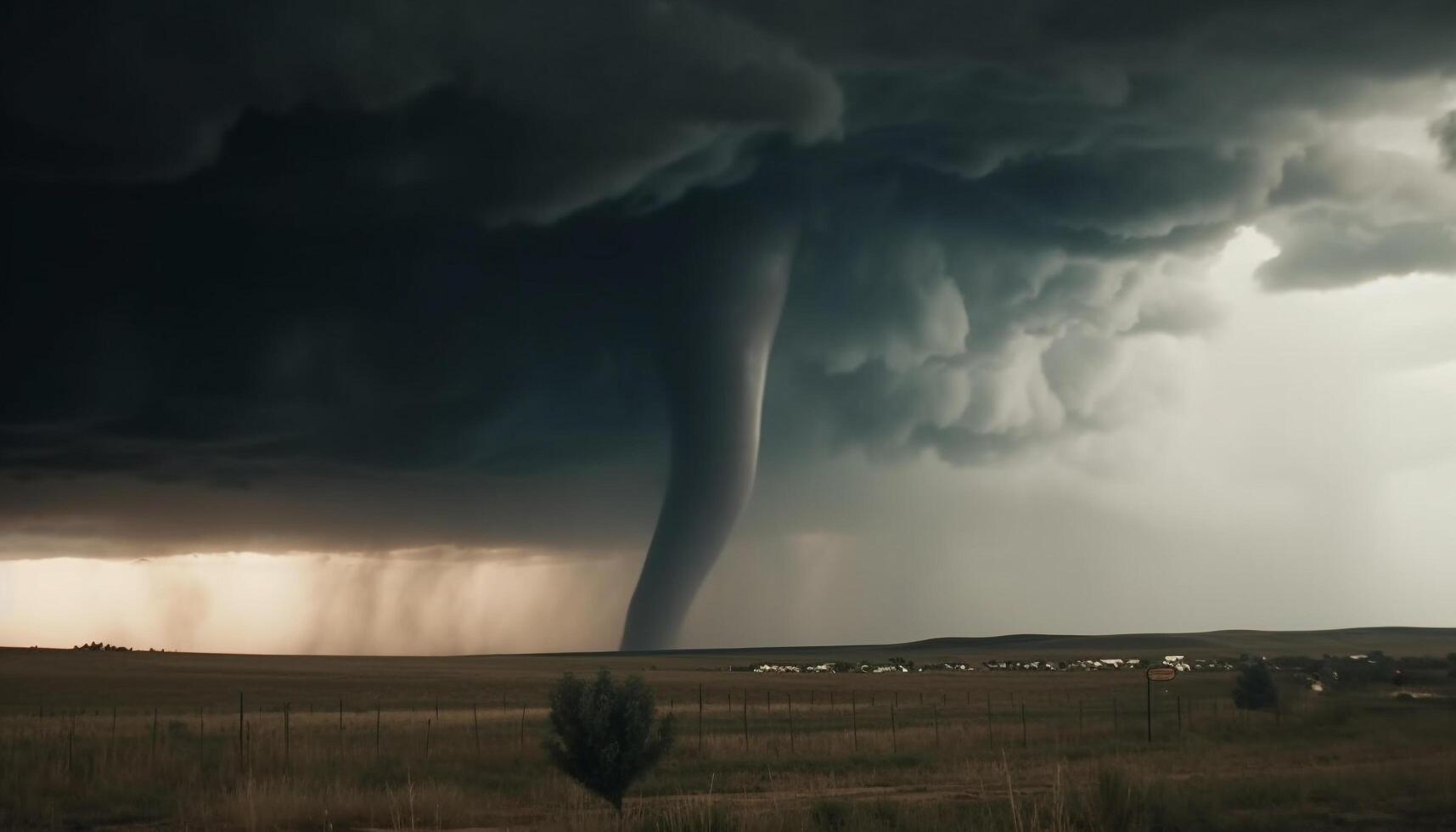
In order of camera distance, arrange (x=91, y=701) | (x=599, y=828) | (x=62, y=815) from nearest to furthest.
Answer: (x=599, y=828)
(x=62, y=815)
(x=91, y=701)

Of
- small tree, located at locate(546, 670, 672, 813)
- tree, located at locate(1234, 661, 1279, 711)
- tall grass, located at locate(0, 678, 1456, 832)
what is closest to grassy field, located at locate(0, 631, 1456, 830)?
tall grass, located at locate(0, 678, 1456, 832)

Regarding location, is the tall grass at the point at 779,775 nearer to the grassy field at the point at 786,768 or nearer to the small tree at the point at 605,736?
the grassy field at the point at 786,768

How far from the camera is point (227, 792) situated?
25781 millimetres

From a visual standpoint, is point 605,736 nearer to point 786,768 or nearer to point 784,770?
point 784,770

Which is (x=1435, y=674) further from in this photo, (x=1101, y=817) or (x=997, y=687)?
(x=1101, y=817)

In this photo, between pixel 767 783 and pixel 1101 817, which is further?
pixel 767 783

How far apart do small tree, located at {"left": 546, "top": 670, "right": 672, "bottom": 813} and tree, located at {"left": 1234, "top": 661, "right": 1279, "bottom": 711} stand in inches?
1825

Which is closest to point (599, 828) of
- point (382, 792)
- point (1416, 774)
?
point (382, 792)

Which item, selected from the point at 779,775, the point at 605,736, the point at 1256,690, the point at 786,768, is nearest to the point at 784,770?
the point at 786,768

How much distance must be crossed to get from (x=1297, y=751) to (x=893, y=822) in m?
23.9

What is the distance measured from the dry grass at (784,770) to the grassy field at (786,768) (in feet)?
0.39

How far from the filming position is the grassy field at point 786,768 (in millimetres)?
20562

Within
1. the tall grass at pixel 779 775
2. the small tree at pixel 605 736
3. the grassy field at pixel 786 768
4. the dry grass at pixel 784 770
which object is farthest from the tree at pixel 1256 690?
the small tree at pixel 605 736

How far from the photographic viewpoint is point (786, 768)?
34.2 meters
